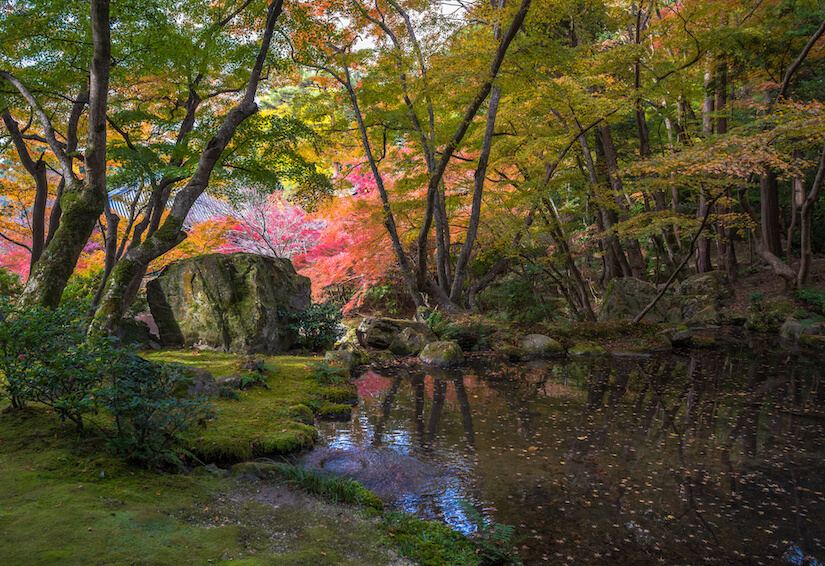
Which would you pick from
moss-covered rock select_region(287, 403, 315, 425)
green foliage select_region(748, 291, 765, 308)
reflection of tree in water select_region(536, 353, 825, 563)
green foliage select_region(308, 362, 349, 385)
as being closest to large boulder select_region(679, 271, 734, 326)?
green foliage select_region(748, 291, 765, 308)

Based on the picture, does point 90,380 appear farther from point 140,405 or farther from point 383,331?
point 383,331

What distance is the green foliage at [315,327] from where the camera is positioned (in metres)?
9.77

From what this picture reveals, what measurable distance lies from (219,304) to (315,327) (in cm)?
196

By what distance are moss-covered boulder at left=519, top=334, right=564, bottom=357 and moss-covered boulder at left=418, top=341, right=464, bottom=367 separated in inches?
72.7

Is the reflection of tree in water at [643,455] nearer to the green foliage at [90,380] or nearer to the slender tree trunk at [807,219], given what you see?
the green foliage at [90,380]

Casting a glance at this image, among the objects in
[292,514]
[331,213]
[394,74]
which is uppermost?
[394,74]

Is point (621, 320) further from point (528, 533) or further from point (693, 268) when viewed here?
point (528, 533)

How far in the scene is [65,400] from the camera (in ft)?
10.1

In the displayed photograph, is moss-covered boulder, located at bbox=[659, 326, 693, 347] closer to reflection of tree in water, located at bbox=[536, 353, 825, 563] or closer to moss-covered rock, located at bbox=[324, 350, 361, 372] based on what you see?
reflection of tree in water, located at bbox=[536, 353, 825, 563]

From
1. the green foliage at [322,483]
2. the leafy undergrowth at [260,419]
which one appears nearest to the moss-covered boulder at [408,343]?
the leafy undergrowth at [260,419]

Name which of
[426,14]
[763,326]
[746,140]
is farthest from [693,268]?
[426,14]

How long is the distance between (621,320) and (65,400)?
12.4 meters

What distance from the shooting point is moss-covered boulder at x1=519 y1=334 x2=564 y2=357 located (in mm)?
10930

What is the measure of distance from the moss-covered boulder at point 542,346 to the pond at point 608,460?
8.71 ft
